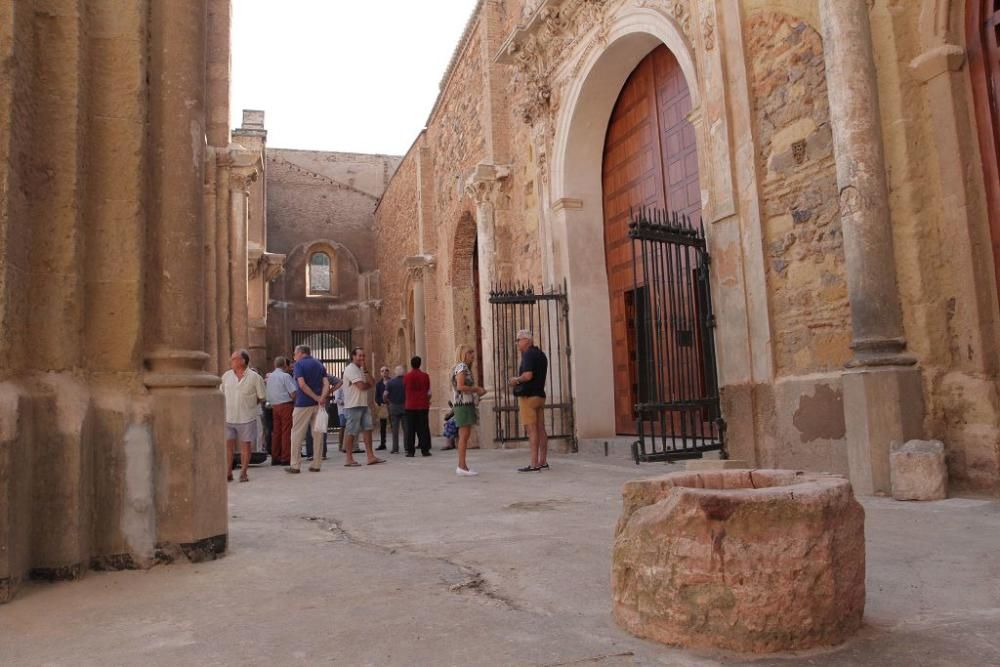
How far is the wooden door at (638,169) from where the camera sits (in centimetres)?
819

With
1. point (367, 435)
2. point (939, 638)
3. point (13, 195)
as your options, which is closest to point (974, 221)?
point (939, 638)

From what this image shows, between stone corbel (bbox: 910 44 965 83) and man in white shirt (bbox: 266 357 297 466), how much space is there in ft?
23.7

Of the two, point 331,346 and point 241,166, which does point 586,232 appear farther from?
point 331,346

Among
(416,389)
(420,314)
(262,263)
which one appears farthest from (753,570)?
(262,263)

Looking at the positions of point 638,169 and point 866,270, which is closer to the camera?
point 866,270

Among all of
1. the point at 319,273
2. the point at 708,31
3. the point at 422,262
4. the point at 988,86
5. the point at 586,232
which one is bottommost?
the point at 988,86

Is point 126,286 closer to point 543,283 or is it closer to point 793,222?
point 793,222

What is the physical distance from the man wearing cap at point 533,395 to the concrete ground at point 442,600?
9.16 feet

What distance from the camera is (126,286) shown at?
133 inches

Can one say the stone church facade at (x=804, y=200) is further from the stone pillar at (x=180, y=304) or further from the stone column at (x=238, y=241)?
the stone column at (x=238, y=241)

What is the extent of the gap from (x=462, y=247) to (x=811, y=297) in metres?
10.4

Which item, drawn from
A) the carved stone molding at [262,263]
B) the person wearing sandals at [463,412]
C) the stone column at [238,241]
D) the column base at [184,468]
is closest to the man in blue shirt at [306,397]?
the person wearing sandals at [463,412]

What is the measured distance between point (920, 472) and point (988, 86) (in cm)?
253

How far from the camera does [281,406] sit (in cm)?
A: 963
